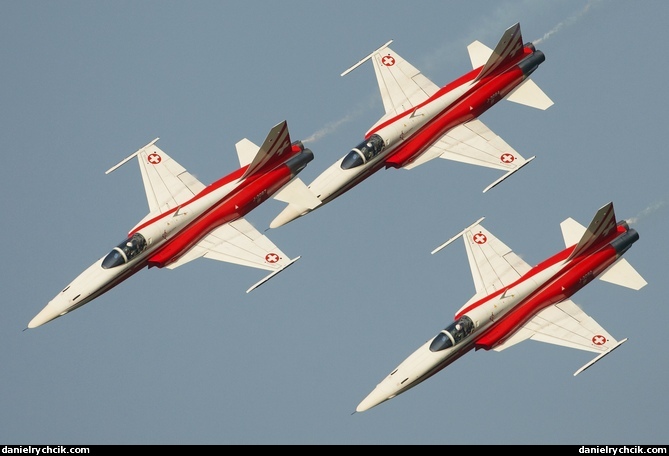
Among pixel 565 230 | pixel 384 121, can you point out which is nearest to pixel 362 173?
pixel 384 121

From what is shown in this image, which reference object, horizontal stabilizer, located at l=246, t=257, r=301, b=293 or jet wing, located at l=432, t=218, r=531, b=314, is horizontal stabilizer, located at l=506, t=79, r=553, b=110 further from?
horizontal stabilizer, located at l=246, t=257, r=301, b=293

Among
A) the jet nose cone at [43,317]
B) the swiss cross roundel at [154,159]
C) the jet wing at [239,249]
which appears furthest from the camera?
the swiss cross roundel at [154,159]

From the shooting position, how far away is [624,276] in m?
103

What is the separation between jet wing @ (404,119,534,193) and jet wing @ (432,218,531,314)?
3546 millimetres

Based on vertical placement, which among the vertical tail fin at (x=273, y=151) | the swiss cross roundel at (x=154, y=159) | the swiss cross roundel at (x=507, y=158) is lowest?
the swiss cross roundel at (x=507, y=158)

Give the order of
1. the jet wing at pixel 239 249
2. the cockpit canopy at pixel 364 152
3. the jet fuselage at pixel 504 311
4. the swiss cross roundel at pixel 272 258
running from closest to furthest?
1. the jet fuselage at pixel 504 311
2. the swiss cross roundel at pixel 272 258
3. the jet wing at pixel 239 249
4. the cockpit canopy at pixel 364 152

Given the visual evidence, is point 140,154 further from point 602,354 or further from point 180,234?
point 602,354

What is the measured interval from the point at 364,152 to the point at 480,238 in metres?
6.57

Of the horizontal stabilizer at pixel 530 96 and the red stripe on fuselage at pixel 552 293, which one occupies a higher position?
the horizontal stabilizer at pixel 530 96

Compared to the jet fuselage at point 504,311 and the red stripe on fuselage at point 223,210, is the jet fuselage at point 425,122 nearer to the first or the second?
the red stripe on fuselage at point 223,210

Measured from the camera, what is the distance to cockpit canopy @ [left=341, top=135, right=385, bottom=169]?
105m

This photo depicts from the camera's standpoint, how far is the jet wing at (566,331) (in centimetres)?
10062

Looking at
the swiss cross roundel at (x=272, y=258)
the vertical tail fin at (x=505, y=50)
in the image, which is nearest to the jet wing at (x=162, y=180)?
the swiss cross roundel at (x=272, y=258)

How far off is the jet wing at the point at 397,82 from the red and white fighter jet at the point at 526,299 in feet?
23.9
